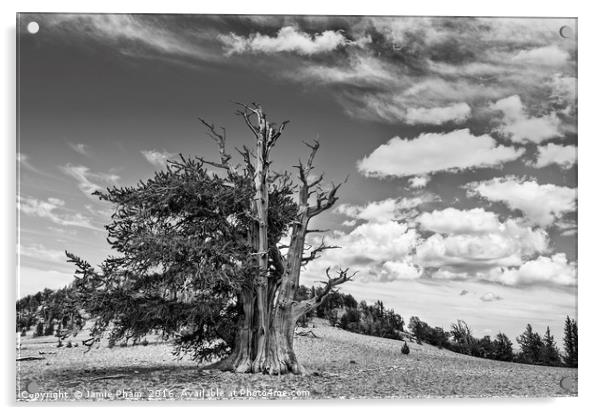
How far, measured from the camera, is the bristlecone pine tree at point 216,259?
35.4 ft

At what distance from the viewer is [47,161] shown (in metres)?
10.0

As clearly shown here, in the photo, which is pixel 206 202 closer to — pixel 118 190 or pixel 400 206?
pixel 118 190

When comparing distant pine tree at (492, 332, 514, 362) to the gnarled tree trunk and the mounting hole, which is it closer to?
the gnarled tree trunk

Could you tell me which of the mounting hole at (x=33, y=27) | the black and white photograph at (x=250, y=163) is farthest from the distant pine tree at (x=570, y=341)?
the mounting hole at (x=33, y=27)

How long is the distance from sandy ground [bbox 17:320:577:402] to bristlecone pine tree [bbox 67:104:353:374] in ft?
2.36

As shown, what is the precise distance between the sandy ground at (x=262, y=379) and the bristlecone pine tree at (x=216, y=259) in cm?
72

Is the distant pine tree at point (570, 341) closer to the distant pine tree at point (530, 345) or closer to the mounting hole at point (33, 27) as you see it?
the distant pine tree at point (530, 345)

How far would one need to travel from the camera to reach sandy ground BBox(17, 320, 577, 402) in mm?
9750

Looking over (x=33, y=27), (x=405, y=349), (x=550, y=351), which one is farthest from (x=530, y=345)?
(x=33, y=27)

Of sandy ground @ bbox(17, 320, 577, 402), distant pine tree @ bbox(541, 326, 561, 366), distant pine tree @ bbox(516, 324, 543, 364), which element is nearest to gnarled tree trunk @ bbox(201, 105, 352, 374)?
sandy ground @ bbox(17, 320, 577, 402)

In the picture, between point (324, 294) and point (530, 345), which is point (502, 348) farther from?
point (324, 294)

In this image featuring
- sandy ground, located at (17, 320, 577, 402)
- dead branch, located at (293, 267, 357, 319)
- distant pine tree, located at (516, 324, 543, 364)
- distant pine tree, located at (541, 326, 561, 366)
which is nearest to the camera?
sandy ground, located at (17, 320, 577, 402)

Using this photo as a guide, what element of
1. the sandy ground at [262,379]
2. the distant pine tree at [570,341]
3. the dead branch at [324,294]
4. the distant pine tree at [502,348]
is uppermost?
the dead branch at [324,294]

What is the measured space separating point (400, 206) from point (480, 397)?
348 cm
